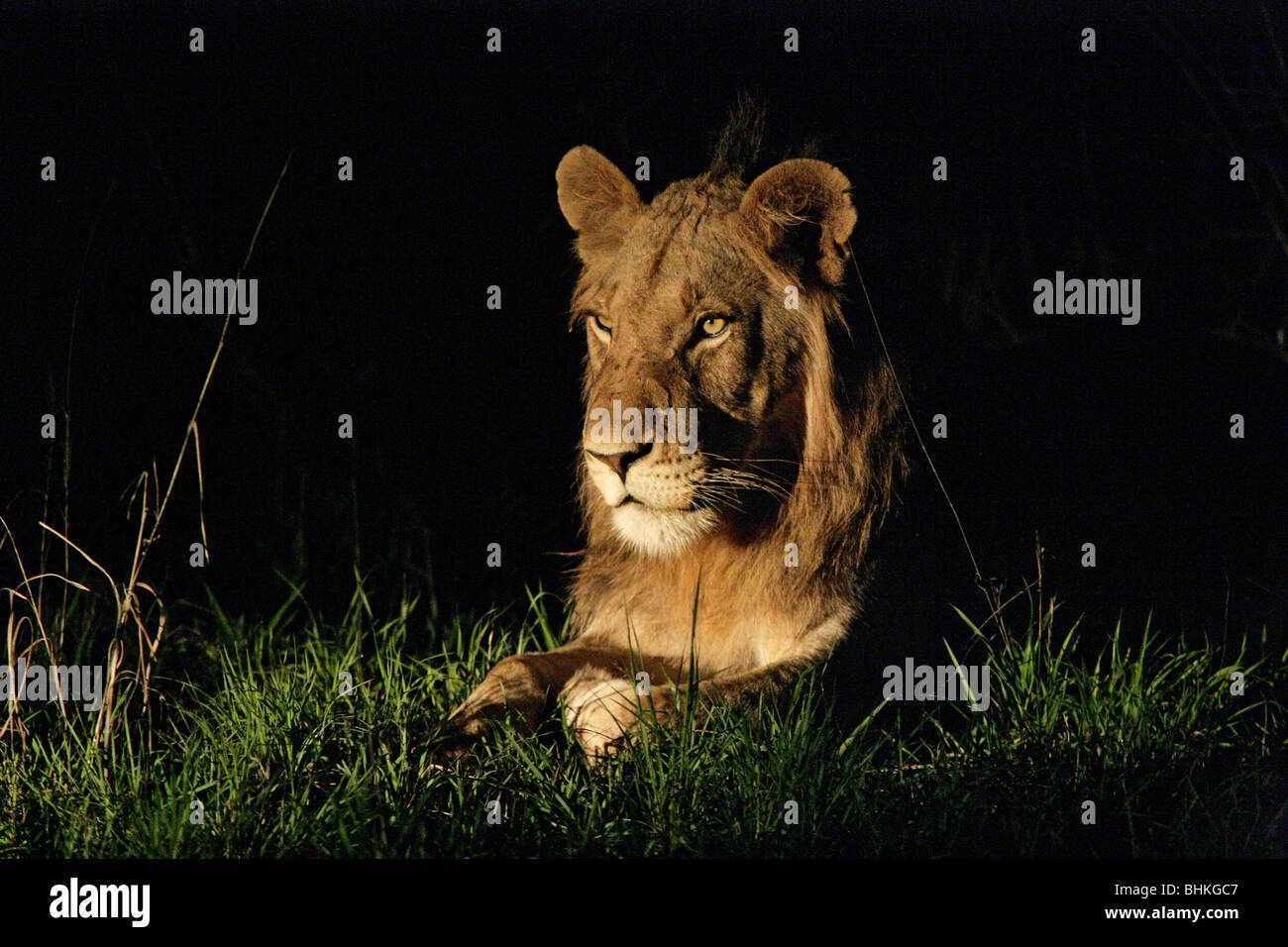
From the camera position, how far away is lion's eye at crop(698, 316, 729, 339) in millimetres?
4730

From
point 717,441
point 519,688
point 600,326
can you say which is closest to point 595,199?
point 600,326

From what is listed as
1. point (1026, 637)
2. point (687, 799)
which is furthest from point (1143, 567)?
point (687, 799)

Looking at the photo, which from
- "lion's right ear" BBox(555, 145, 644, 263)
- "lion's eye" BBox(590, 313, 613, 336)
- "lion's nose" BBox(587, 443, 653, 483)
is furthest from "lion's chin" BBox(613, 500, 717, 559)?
"lion's right ear" BBox(555, 145, 644, 263)

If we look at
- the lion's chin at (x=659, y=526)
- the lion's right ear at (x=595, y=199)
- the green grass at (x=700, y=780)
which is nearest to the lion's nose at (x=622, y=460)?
the lion's chin at (x=659, y=526)

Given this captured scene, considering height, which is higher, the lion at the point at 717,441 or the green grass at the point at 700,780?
the lion at the point at 717,441

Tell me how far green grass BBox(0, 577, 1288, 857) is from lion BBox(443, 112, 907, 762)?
278 millimetres

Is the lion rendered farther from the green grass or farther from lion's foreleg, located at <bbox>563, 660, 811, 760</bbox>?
the green grass

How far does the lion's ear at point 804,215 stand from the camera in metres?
4.70

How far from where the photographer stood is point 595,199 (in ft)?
16.8

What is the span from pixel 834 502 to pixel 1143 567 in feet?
4.90

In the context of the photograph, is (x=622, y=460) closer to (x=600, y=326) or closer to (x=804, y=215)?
(x=600, y=326)

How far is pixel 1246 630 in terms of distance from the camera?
5.56 metres

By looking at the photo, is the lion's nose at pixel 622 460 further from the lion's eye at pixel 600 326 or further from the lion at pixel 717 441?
the lion's eye at pixel 600 326
